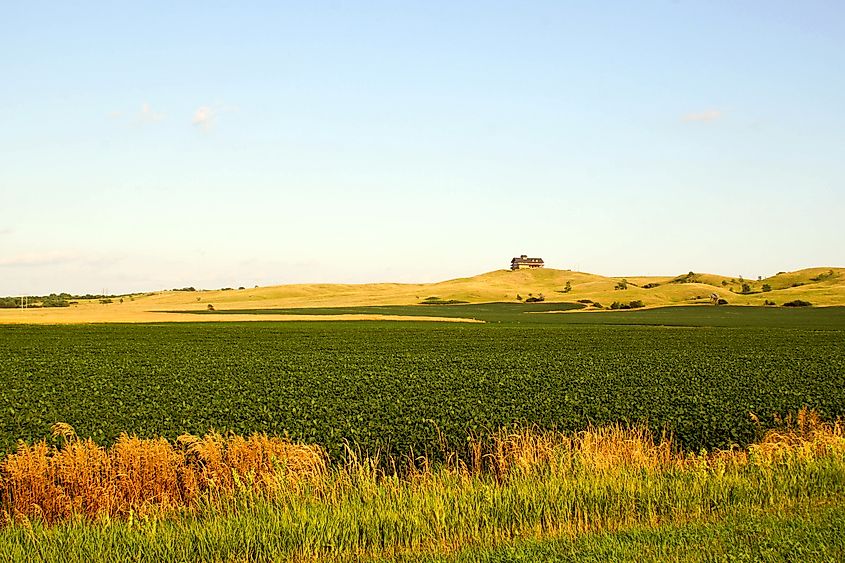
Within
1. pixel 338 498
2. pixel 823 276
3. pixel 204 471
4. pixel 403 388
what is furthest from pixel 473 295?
pixel 338 498

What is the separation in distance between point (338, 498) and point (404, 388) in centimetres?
1248

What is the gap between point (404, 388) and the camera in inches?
888

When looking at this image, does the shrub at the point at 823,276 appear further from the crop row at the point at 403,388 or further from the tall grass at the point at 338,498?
the tall grass at the point at 338,498

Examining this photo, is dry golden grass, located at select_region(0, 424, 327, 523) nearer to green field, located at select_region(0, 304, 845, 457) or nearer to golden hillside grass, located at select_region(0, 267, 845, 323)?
green field, located at select_region(0, 304, 845, 457)

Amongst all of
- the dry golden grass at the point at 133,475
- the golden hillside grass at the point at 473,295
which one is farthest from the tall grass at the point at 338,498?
the golden hillside grass at the point at 473,295

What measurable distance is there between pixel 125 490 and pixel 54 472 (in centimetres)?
100

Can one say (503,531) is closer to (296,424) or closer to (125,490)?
(125,490)

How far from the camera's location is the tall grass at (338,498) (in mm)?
8320

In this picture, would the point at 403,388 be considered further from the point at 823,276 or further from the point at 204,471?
the point at 823,276

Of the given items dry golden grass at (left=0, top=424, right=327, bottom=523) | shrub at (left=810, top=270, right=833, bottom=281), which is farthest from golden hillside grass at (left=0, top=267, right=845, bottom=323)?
dry golden grass at (left=0, top=424, right=327, bottom=523)

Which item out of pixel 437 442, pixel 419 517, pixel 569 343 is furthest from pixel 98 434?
pixel 569 343

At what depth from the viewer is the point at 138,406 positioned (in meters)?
19.0

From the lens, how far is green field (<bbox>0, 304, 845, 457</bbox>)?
16.4 m

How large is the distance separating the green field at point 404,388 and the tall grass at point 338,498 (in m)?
2.99
